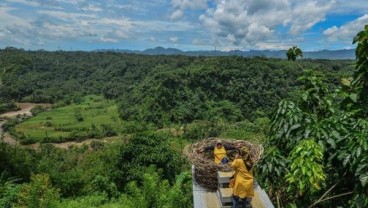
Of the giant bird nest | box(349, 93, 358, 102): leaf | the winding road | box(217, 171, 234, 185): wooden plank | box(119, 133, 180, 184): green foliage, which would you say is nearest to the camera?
box(349, 93, 358, 102): leaf

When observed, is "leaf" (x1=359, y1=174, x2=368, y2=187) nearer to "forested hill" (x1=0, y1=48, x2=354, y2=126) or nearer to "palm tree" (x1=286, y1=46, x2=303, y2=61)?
"palm tree" (x1=286, y1=46, x2=303, y2=61)

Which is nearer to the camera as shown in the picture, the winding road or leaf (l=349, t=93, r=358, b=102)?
leaf (l=349, t=93, r=358, b=102)

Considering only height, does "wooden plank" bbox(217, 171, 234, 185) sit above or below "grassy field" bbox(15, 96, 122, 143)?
above

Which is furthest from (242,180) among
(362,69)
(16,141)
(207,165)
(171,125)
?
(16,141)

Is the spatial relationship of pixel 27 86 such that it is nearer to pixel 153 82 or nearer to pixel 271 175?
pixel 153 82

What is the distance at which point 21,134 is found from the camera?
7550cm

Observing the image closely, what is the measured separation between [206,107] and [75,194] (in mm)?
60307

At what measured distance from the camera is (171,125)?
7275cm

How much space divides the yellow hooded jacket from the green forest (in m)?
0.26

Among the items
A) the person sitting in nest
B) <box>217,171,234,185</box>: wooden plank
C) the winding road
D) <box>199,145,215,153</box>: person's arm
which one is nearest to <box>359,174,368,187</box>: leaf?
<box>217,171,234,185</box>: wooden plank

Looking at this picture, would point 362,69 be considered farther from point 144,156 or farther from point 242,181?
point 144,156

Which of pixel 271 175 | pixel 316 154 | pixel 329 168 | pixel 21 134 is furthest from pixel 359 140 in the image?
pixel 21 134

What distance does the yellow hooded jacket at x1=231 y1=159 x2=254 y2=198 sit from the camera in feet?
21.4

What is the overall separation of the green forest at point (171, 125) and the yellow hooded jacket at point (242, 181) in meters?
0.26
